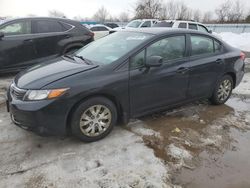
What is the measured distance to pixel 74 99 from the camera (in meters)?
3.54

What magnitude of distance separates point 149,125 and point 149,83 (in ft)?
2.48

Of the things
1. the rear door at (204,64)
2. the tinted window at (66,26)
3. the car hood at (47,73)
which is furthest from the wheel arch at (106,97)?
the tinted window at (66,26)

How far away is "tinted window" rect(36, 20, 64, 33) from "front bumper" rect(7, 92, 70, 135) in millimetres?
4487

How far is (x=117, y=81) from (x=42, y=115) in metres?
1.12

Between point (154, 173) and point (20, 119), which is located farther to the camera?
point (20, 119)

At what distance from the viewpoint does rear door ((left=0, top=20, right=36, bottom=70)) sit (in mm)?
7086

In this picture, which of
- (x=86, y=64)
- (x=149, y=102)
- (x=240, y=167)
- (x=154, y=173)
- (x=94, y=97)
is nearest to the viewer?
(x=154, y=173)

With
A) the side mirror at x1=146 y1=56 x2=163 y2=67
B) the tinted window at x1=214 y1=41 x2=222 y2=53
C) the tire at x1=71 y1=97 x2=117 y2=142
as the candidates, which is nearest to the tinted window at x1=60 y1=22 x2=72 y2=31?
the tinted window at x1=214 y1=41 x2=222 y2=53

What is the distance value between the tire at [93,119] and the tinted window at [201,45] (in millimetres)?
1924

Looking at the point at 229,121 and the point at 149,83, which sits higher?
the point at 149,83

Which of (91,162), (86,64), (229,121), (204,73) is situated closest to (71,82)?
(86,64)

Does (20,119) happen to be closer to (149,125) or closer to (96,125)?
(96,125)

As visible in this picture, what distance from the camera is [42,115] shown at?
3.42 m

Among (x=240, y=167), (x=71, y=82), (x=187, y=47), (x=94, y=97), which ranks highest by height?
(x=187, y=47)
